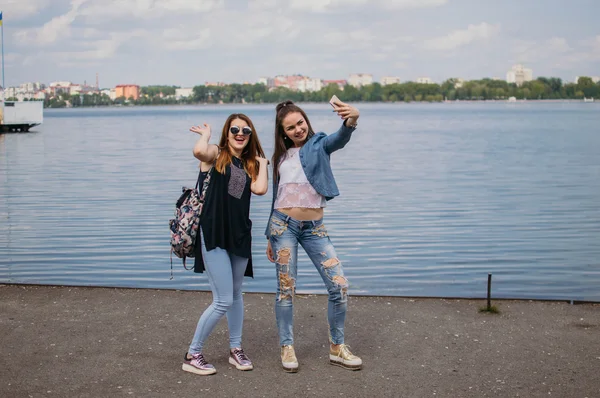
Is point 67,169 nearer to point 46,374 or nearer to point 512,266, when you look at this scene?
point 512,266

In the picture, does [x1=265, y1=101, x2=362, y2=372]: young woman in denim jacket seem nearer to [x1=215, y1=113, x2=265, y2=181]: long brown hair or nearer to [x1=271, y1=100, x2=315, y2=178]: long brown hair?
[x1=271, y1=100, x2=315, y2=178]: long brown hair

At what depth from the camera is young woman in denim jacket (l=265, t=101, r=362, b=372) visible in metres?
5.88

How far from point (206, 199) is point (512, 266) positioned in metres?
7.92

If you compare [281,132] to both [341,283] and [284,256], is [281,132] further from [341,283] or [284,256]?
[341,283]

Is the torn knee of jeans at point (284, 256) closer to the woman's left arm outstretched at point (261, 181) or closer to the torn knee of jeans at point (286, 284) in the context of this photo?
the torn knee of jeans at point (286, 284)

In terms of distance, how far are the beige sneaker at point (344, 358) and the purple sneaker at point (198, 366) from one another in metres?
0.82

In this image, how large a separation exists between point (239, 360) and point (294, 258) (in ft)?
2.62

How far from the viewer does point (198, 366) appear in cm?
589

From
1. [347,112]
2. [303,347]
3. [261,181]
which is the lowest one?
[303,347]

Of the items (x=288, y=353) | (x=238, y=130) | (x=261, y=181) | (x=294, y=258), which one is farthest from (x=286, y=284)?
(x=238, y=130)

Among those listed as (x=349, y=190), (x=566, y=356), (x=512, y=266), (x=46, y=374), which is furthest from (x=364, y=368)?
(x=349, y=190)

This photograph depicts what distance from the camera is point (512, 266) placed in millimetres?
12758

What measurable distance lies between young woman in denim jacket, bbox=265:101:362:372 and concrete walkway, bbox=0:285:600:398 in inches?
15.0

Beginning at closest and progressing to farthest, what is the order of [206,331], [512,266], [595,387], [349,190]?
[595,387]
[206,331]
[512,266]
[349,190]
